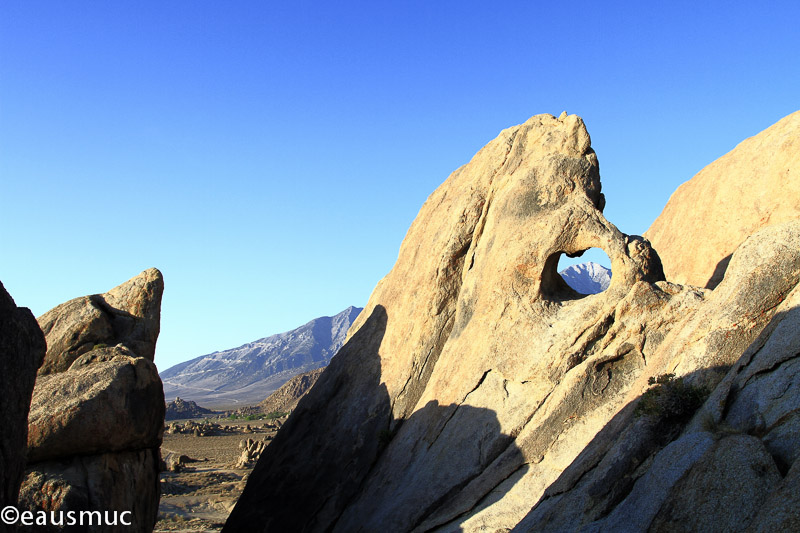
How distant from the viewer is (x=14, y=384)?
7.04 meters

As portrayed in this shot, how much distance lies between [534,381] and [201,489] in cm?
1936

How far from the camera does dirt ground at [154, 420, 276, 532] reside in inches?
824

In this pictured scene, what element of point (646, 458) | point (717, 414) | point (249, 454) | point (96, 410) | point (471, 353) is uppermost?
point (96, 410)

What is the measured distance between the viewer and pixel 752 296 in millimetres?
9898

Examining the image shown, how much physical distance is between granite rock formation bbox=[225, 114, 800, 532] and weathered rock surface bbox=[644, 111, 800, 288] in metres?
6.17

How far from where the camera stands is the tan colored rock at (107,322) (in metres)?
14.0

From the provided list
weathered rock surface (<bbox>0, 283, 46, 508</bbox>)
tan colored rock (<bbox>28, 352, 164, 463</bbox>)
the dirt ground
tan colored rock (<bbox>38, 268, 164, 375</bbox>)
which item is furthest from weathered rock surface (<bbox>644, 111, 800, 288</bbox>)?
weathered rock surface (<bbox>0, 283, 46, 508</bbox>)

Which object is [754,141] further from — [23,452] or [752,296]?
[23,452]

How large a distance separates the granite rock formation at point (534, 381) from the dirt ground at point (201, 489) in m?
5.79

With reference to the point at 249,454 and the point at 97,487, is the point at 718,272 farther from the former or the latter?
the point at 249,454

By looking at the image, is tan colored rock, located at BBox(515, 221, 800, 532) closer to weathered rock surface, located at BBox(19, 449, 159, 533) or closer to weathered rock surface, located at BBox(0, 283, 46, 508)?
weathered rock surface, located at BBox(0, 283, 46, 508)

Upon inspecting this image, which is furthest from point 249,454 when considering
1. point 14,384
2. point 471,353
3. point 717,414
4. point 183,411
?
point 183,411

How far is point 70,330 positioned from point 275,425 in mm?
48280

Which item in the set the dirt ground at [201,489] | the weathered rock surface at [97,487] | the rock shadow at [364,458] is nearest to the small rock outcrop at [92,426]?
the weathered rock surface at [97,487]
